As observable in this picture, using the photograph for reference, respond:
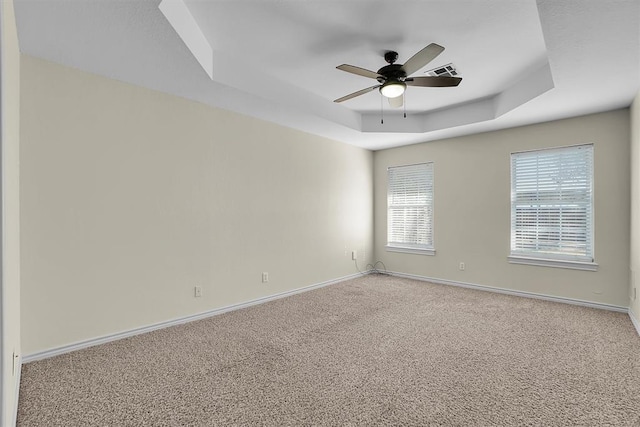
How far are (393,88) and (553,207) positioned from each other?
287cm

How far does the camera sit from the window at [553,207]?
13.0 feet

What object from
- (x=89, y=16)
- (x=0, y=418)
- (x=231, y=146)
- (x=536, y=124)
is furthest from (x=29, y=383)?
(x=536, y=124)

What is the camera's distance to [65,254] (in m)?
2.63

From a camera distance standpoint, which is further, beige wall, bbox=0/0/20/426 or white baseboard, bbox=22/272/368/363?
white baseboard, bbox=22/272/368/363

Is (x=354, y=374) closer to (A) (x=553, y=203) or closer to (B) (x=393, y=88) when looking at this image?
(B) (x=393, y=88)

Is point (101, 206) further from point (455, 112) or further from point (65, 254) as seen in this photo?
point (455, 112)

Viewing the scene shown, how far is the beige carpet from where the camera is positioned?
1843 millimetres

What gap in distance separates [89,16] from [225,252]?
2.45 metres

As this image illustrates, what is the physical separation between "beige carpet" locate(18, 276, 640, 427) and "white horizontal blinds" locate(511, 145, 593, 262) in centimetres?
90

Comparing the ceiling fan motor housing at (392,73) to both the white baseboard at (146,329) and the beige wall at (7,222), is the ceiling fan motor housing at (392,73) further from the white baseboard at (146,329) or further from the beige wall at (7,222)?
the white baseboard at (146,329)

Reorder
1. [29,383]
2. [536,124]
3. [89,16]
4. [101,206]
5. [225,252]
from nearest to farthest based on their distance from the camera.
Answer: [89,16]
[29,383]
[101,206]
[225,252]
[536,124]

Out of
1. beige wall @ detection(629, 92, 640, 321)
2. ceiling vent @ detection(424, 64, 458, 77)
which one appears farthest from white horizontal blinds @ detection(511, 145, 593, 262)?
ceiling vent @ detection(424, 64, 458, 77)

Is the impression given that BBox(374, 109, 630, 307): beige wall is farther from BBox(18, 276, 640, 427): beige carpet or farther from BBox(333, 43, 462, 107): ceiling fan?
BBox(333, 43, 462, 107): ceiling fan

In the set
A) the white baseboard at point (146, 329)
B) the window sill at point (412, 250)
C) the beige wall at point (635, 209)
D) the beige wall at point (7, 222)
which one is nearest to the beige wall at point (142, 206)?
the white baseboard at point (146, 329)
